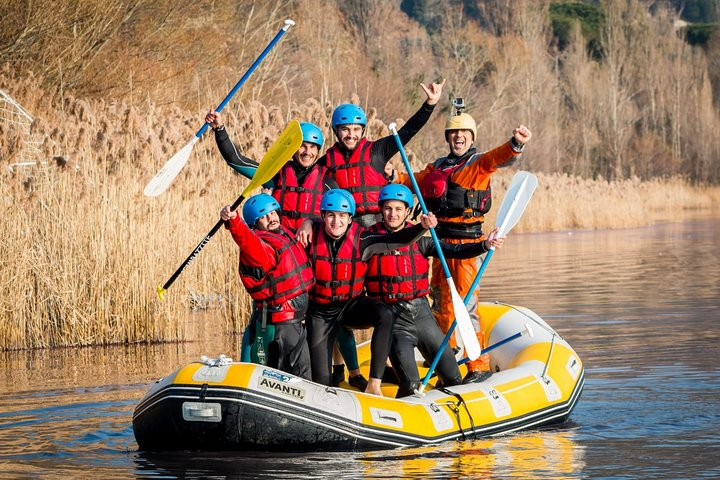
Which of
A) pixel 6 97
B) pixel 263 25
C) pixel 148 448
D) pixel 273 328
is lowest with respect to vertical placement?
pixel 148 448

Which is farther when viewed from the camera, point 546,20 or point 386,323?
point 546,20

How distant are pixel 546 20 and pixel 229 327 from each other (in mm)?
33929

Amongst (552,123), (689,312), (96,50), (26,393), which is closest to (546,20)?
(552,123)

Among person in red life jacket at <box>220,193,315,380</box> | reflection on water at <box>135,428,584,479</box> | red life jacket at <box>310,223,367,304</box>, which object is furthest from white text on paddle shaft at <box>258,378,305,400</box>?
red life jacket at <box>310,223,367,304</box>

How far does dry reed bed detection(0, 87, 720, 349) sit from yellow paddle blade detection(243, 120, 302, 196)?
3095mm

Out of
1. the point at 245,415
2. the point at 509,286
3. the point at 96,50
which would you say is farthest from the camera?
the point at 96,50

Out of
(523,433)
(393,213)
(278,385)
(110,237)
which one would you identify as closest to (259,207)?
(393,213)

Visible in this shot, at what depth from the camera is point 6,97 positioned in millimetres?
13477

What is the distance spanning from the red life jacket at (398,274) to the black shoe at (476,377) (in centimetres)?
66

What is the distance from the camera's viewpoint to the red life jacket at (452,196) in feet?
28.8

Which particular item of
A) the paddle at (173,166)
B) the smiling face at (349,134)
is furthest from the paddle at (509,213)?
the paddle at (173,166)

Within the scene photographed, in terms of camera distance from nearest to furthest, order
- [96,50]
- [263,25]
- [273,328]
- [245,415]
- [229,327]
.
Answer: [245,415], [273,328], [229,327], [96,50], [263,25]

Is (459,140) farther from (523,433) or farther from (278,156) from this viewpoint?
(523,433)

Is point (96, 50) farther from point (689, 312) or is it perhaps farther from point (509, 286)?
point (689, 312)
